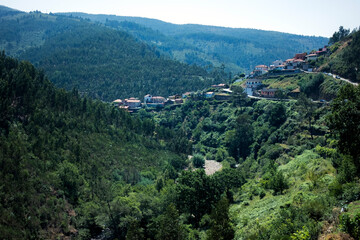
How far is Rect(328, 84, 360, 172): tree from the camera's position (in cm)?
2077

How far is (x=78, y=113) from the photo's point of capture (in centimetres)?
6444

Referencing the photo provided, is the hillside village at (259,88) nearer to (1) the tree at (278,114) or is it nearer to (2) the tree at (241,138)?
(1) the tree at (278,114)

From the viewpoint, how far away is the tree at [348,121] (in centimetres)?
2077

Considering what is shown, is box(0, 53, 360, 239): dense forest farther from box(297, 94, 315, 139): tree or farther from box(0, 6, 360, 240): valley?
box(297, 94, 315, 139): tree

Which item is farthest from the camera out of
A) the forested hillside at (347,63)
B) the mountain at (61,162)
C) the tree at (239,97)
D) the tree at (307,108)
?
the tree at (239,97)

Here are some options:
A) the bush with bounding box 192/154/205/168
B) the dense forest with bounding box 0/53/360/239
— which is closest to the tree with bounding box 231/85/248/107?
the dense forest with bounding box 0/53/360/239

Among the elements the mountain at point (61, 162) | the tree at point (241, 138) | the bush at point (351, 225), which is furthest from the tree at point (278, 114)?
the bush at point (351, 225)

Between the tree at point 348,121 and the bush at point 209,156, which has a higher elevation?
the tree at point 348,121

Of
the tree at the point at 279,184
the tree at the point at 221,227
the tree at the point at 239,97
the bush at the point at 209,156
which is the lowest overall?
the bush at the point at 209,156

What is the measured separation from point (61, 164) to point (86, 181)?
15.5 ft

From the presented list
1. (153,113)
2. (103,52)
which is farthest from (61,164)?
(103,52)

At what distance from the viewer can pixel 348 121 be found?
69.1 ft

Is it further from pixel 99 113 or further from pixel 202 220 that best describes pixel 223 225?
pixel 99 113

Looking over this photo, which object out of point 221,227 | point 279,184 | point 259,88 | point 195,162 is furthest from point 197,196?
point 259,88
